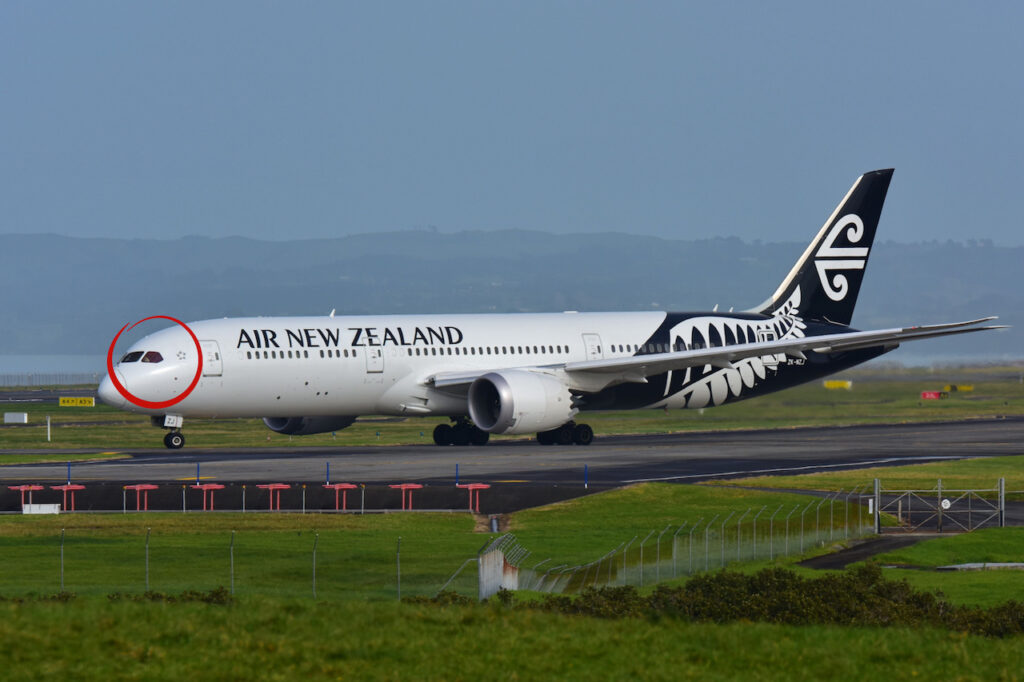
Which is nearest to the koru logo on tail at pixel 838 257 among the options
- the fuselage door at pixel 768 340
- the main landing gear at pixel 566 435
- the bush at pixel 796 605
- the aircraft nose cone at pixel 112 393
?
the fuselage door at pixel 768 340

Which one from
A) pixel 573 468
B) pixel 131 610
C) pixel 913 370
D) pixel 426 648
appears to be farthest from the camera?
pixel 913 370

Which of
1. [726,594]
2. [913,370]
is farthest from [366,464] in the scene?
[913,370]

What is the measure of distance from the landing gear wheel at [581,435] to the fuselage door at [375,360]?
28.2ft

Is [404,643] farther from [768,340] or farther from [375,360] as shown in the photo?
[768,340]

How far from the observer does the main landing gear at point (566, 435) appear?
57.1m

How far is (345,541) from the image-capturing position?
102 ft

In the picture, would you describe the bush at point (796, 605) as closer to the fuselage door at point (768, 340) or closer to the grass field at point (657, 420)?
the fuselage door at point (768, 340)

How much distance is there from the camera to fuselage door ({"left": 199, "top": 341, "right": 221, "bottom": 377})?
5041cm

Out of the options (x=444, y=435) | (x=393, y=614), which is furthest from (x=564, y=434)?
(x=393, y=614)

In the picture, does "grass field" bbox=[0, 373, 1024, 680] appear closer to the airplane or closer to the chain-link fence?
the chain-link fence

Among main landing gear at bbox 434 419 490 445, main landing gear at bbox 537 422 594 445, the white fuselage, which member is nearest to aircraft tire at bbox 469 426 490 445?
main landing gear at bbox 434 419 490 445

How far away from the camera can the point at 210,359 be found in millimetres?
50531

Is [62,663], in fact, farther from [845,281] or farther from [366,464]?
[845,281]

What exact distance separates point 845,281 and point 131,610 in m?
49.9
